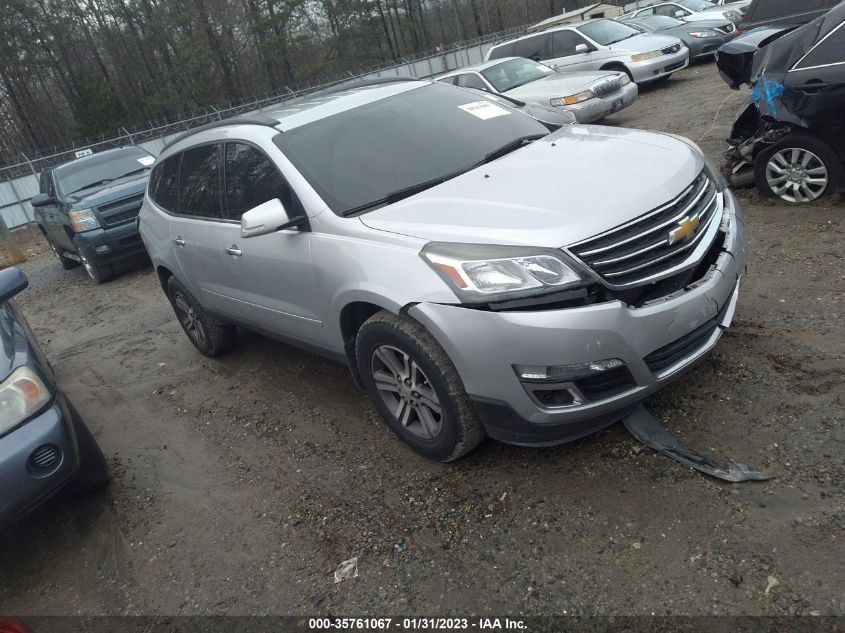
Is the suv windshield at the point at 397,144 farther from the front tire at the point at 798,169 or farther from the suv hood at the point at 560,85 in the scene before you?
the suv hood at the point at 560,85

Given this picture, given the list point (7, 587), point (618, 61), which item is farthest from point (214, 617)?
point (618, 61)

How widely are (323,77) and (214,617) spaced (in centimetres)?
4266

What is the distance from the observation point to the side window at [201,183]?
432 cm

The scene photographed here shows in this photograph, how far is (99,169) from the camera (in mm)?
10391

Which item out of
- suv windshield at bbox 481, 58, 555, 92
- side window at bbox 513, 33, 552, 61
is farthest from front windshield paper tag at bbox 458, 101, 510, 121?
side window at bbox 513, 33, 552, 61

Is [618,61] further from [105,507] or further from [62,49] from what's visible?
[62,49]

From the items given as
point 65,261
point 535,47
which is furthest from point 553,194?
point 535,47

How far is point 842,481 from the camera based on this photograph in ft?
8.46

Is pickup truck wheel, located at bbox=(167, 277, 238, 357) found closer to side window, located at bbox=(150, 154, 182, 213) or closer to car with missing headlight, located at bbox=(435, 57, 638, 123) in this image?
side window, located at bbox=(150, 154, 182, 213)

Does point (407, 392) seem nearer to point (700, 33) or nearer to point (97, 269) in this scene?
point (97, 269)

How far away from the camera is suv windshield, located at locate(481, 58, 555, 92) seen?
37.4 ft

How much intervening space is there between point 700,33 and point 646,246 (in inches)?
561

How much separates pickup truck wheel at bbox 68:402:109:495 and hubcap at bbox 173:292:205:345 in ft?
5.64

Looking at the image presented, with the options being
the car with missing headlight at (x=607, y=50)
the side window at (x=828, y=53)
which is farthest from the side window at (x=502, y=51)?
the side window at (x=828, y=53)
